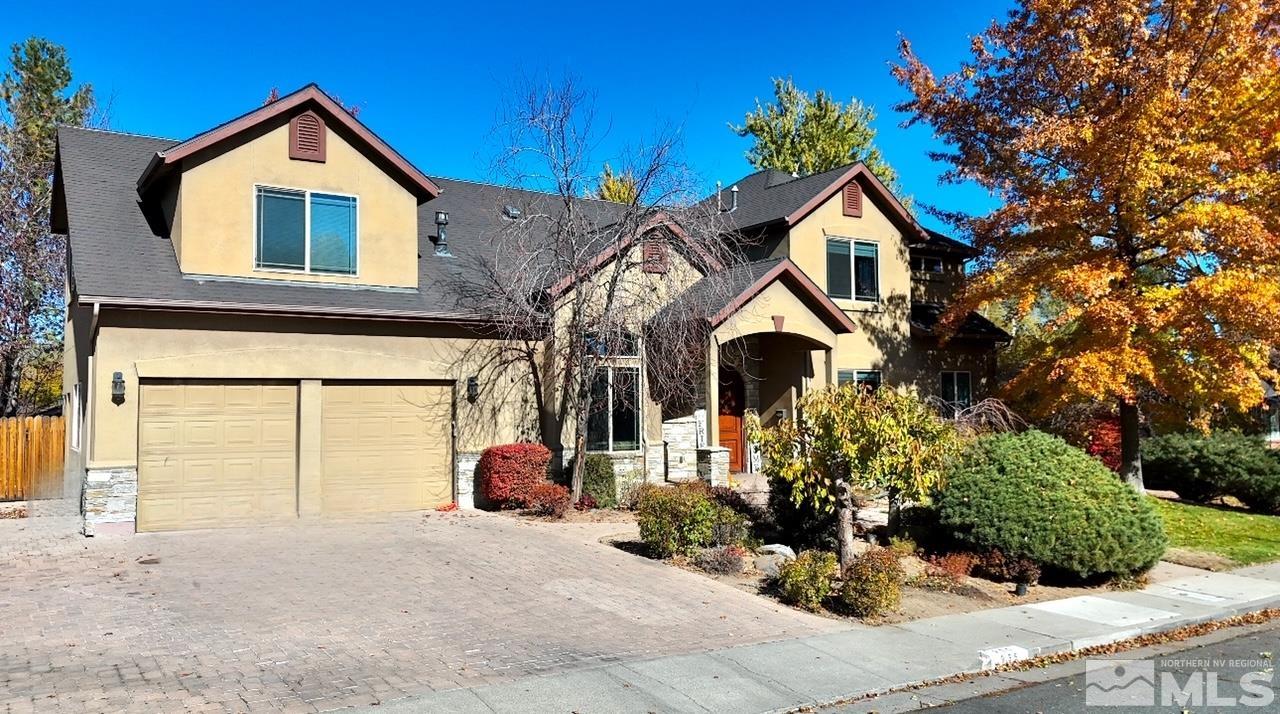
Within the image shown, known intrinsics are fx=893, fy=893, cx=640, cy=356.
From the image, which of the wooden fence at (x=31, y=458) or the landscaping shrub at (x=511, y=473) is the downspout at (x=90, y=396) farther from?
the landscaping shrub at (x=511, y=473)

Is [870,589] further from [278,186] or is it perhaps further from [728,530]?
[278,186]

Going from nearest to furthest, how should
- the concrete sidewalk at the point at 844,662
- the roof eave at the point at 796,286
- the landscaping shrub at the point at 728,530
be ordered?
the concrete sidewalk at the point at 844,662
the landscaping shrub at the point at 728,530
the roof eave at the point at 796,286

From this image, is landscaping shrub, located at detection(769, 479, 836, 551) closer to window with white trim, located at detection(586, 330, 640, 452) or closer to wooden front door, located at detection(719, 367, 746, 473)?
window with white trim, located at detection(586, 330, 640, 452)

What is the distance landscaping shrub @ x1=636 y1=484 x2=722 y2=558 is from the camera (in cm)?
1153

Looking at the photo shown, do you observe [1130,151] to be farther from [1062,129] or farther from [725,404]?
[725,404]

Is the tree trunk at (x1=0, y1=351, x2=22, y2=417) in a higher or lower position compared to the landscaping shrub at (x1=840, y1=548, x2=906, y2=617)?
higher

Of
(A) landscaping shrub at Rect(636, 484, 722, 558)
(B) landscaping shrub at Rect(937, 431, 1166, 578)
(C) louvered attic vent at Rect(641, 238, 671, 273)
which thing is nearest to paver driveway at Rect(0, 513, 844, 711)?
(A) landscaping shrub at Rect(636, 484, 722, 558)

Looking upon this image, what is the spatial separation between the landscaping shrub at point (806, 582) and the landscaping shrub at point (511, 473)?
631 cm

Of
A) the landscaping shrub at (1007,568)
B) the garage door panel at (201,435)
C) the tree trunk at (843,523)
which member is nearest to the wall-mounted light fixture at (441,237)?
the garage door panel at (201,435)

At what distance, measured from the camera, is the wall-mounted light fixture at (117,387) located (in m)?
12.7

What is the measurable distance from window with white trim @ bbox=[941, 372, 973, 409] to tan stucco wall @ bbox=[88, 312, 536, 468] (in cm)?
1123

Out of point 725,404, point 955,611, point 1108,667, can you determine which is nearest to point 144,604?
point 955,611

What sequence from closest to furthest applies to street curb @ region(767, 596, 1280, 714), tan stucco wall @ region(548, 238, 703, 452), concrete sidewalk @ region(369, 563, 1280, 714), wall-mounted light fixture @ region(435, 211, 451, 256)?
concrete sidewalk @ region(369, 563, 1280, 714) → street curb @ region(767, 596, 1280, 714) → tan stucco wall @ region(548, 238, 703, 452) → wall-mounted light fixture @ region(435, 211, 451, 256)

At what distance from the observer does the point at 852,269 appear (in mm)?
20922
